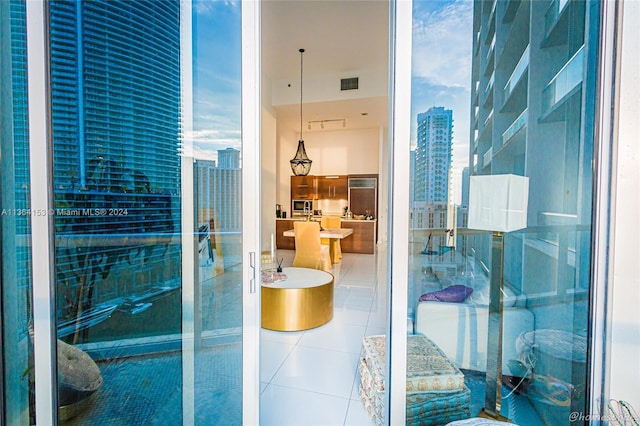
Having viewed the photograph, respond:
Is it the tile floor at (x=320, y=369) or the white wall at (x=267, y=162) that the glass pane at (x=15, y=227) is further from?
the white wall at (x=267, y=162)

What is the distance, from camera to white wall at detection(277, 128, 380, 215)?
7922mm

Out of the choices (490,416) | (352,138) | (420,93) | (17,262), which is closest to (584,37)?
(420,93)

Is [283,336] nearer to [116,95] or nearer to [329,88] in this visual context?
[116,95]

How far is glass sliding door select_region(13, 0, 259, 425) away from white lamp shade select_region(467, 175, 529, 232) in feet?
3.43

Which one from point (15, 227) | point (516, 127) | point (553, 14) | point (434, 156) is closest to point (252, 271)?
point (15, 227)

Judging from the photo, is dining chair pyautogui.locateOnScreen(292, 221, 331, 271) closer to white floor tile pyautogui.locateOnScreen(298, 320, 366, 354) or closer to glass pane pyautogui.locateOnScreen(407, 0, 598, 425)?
white floor tile pyautogui.locateOnScreen(298, 320, 366, 354)

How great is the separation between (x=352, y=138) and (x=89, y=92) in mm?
7527

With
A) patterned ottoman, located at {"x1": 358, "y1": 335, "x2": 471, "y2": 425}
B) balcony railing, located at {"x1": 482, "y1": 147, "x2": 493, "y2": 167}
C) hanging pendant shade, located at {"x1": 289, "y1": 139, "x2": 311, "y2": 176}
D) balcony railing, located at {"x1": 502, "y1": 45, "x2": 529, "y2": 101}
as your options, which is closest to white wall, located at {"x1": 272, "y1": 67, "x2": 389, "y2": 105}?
hanging pendant shade, located at {"x1": 289, "y1": 139, "x2": 311, "y2": 176}

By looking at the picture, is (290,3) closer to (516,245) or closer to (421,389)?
(516,245)

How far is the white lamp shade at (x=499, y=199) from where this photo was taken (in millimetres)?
1289

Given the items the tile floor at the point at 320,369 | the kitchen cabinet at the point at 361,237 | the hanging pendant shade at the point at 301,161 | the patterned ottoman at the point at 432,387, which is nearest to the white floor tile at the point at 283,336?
the tile floor at the point at 320,369

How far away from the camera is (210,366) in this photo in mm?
1312

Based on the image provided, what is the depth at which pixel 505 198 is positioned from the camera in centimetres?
129

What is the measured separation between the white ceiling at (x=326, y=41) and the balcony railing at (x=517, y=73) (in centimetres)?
290
